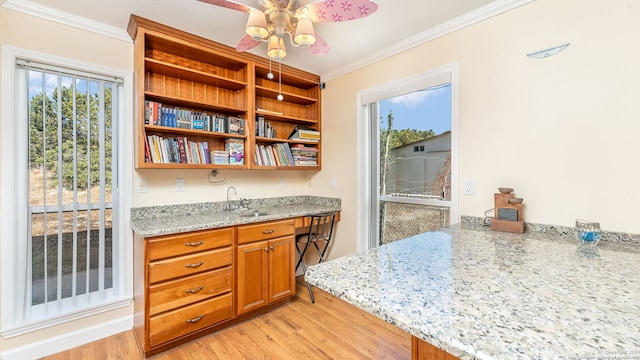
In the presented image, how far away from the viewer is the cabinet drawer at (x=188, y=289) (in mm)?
1900

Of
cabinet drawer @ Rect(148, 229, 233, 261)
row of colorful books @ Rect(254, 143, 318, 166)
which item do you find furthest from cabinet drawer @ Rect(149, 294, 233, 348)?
row of colorful books @ Rect(254, 143, 318, 166)

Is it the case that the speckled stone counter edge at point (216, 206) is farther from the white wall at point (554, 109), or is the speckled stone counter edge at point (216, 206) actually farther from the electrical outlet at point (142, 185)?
the white wall at point (554, 109)

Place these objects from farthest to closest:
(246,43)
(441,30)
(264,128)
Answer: (264,128), (441,30), (246,43)

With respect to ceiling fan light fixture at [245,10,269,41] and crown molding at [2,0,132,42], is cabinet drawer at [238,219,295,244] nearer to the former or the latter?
ceiling fan light fixture at [245,10,269,41]

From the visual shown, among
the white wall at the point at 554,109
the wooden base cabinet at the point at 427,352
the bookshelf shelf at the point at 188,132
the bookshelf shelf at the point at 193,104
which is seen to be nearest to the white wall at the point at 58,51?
the bookshelf shelf at the point at 193,104

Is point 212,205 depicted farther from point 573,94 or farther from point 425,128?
point 573,94

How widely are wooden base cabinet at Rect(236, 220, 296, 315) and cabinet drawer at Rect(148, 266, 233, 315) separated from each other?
0.14m

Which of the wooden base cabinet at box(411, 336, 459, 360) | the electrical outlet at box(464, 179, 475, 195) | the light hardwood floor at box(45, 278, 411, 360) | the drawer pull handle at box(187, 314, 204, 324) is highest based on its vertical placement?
the electrical outlet at box(464, 179, 475, 195)

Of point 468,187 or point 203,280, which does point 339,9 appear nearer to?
point 468,187

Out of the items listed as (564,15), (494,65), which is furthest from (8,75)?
(564,15)

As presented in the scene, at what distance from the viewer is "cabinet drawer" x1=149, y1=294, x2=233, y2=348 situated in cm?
190

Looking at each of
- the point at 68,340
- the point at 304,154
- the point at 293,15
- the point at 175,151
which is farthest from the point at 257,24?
the point at 68,340

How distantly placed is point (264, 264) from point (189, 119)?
1.42m

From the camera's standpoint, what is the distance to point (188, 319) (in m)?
2.02
